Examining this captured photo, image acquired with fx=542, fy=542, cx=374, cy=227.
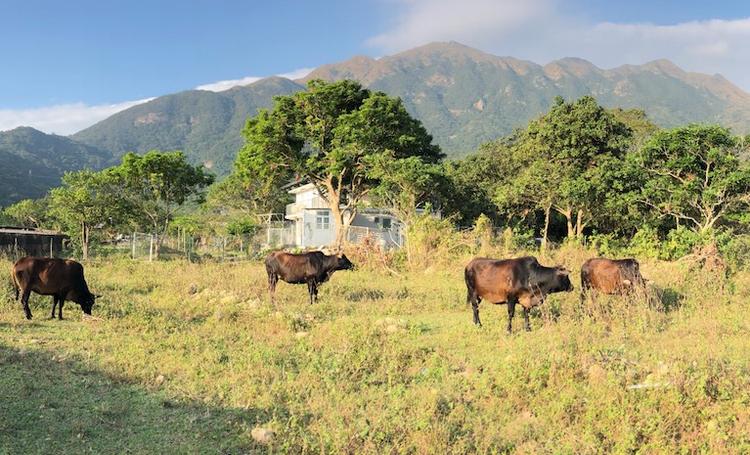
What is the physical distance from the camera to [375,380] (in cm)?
685

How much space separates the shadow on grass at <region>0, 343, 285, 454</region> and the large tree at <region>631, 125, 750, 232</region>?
733 inches

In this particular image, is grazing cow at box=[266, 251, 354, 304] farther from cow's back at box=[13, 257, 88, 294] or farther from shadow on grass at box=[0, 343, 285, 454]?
shadow on grass at box=[0, 343, 285, 454]

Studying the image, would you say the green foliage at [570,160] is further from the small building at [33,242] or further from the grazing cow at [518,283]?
the small building at [33,242]

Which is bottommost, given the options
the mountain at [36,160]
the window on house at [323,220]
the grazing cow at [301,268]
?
the grazing cow at [301,268]

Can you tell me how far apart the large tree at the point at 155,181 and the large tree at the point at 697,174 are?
899 inches

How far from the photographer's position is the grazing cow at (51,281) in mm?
10516

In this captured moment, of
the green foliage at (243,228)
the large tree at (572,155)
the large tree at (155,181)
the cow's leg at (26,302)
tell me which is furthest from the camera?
the green foliage at (243,228)

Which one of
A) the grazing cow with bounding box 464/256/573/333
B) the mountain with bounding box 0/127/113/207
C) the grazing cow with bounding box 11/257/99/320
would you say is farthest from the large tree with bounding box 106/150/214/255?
the mountain with bounding box 0/127/113/207

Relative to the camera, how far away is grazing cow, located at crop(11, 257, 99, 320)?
10.5 m

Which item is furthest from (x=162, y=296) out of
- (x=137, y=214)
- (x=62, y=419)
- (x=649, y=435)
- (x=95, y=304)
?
(x=137, y=214)

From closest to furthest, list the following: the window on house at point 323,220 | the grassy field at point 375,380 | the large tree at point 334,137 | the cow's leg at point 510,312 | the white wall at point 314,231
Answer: the grassy field at point 375,380 < the cow's leg at point 510,312 < the large tree at point 334,137 < the white wall at point 314,231 < the window on house at point 323,220

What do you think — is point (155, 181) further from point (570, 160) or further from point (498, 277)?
point (498, 277)

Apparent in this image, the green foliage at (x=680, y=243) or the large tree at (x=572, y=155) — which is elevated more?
the large tree at (x=572, y=155)

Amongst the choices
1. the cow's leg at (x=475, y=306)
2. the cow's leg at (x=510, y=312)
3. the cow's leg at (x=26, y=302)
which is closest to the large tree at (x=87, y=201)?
the cow's leg at (x=26, y=302)
